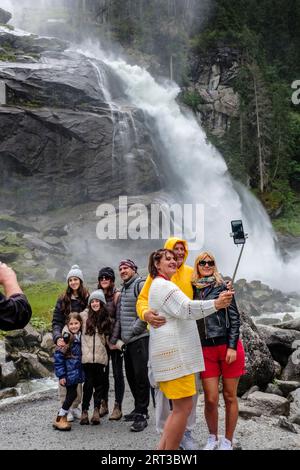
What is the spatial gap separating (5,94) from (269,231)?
20.7m

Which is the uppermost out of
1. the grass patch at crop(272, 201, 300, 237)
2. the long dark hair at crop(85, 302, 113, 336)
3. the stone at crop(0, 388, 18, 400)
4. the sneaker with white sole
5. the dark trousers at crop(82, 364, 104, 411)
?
the grass patch at crop(272, 201, 300, 237)

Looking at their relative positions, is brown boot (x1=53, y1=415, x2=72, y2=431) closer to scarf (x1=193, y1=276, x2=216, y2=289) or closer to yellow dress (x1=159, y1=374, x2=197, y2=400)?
yellow dress (x1=159, y1=374, x2=197, y2=400)

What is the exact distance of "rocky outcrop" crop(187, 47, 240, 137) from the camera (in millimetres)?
42781

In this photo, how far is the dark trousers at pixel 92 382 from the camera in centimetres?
624

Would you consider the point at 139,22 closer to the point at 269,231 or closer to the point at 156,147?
the point at 156,147

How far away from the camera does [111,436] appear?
5785 mm

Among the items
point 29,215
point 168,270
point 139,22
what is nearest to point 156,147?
point 29,215

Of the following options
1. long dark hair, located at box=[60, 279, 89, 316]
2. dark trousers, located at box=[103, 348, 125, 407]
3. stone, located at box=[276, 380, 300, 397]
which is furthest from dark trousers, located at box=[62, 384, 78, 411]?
stone, located at box=[276, 380, 300, 397]

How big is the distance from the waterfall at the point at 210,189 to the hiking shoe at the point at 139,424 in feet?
75.0

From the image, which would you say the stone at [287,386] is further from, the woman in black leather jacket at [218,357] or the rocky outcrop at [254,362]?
the woman in black leather jacket at [218,357]

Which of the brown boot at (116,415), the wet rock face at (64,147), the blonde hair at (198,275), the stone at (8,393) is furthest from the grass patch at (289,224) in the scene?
the blonde hair at (198,275)

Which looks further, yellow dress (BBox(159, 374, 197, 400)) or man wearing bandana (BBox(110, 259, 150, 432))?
man wearing bandana (BBox(110, 259, 150, 432))

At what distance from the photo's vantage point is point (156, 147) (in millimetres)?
33125

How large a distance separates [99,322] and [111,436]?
1.44 m
